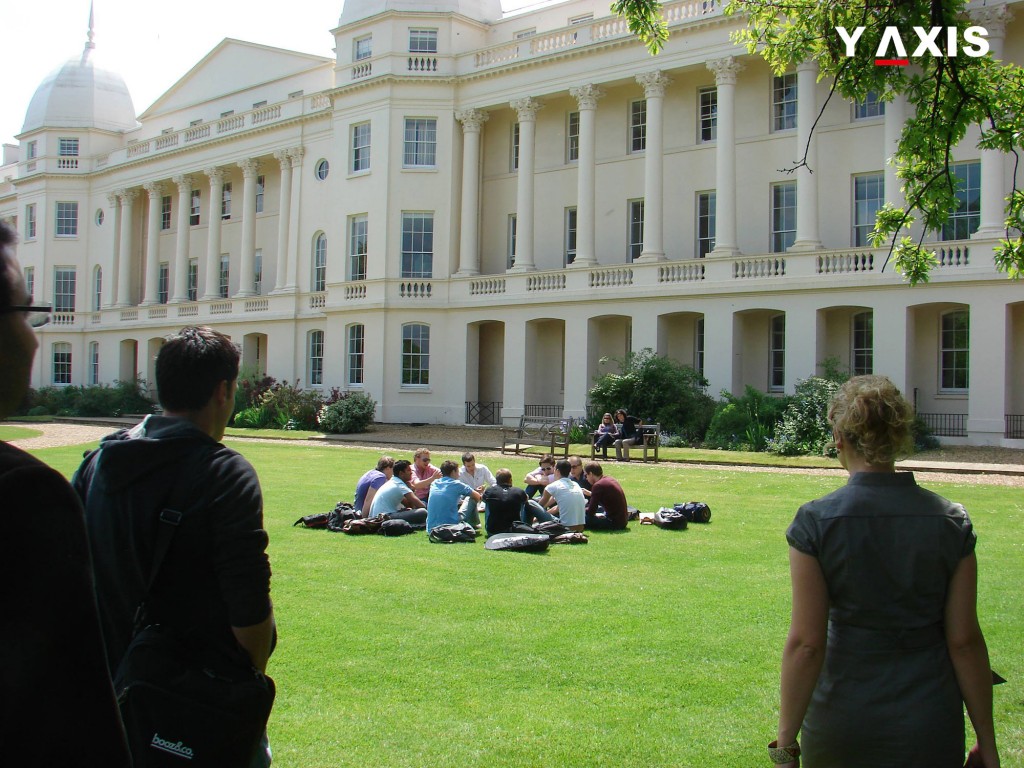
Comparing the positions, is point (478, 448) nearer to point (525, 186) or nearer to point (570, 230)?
point (525, 186)

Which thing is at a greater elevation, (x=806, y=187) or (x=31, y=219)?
(x=31, y=219)

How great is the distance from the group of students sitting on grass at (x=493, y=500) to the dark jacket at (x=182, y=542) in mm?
9361

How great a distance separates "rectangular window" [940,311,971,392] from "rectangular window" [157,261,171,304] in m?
40.5

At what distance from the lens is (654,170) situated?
32.4 m

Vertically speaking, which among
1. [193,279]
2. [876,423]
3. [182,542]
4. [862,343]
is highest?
[193,279]

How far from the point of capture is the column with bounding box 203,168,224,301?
156ft

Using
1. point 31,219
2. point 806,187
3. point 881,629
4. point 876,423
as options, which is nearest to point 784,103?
point 806,187

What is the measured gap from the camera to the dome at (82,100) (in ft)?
184

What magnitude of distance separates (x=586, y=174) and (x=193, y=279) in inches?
1062

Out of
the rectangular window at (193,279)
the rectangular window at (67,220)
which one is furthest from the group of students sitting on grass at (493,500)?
the rectangular window at (67,220)

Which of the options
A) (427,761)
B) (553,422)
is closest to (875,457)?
(427,761)

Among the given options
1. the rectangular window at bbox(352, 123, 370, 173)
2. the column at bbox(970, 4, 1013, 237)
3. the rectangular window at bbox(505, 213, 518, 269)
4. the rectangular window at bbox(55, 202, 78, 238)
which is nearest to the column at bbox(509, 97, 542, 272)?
the rectangular window at bbox(505, 213, 518, 269)

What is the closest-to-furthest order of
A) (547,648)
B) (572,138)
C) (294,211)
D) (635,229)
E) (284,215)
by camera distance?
(547,648), (635,229), (572,138), (294,211), (284,215)

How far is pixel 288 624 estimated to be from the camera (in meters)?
7.69
